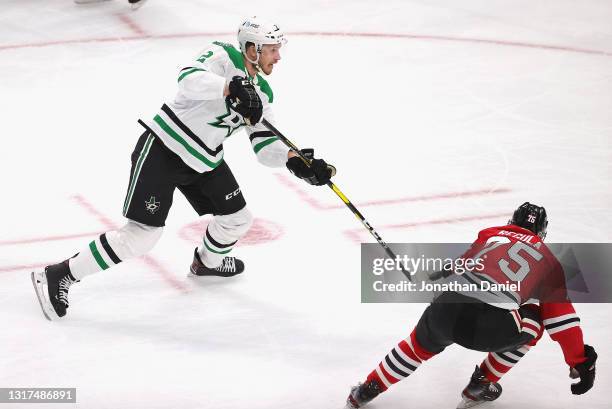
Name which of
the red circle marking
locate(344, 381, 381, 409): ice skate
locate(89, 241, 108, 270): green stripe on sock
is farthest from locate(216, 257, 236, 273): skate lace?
locate(344, 381, 381, 409): ice skate

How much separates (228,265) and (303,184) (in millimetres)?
963

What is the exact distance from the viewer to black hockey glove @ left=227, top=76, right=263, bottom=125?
3.65 meters

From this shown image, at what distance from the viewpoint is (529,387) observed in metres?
3.54

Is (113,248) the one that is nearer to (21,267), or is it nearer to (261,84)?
(21,267)

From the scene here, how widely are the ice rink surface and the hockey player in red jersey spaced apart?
0.82 feet

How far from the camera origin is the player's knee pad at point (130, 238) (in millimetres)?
3908

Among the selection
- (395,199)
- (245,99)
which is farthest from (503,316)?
A: (395,199)

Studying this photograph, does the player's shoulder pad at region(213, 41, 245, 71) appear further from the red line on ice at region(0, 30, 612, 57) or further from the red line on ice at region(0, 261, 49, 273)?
the red line on ice at region(0, 30, 612, 57)

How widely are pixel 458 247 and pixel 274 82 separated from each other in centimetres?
234

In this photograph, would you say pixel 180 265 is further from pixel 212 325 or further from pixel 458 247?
pixel 458 247

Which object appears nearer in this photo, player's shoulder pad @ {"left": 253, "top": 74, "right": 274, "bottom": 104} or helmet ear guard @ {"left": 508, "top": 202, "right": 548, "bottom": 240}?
helmet ear guard @ {"left": 508, "top": 202, "right": 548, "bottom": 240}

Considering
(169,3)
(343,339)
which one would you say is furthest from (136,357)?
(169,3)

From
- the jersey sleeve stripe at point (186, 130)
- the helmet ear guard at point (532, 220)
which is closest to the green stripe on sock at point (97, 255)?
the jersey sleeve stripe at point (186, 130)

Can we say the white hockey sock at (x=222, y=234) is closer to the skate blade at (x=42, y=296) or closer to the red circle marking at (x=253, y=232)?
the red circle marking at (x=253, y=232)
